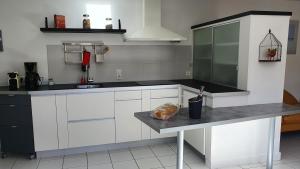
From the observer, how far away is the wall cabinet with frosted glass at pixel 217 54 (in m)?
2.98

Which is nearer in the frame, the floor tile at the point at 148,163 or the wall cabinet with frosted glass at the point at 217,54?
the floor tile at the point at 148,163

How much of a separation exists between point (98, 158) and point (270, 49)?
2.47m

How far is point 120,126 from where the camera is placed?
3303 mm

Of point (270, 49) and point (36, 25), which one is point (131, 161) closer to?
point (270, 49)

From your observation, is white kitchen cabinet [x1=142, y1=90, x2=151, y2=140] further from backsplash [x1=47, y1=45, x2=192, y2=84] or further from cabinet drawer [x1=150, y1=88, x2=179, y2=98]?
backsplash [x1=47, y1=45, x2=192, y2=84]

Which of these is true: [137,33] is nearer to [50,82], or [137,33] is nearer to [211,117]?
[50,82]

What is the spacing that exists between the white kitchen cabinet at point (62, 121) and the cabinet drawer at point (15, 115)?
0.34m

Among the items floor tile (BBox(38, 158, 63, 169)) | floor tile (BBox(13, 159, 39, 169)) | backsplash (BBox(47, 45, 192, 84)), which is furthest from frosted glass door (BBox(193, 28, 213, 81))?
floor tile (BBox(13, 159, 39, 169))

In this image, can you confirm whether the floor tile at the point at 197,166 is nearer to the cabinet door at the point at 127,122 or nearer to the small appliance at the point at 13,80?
the cabinet door at the point at 127,122

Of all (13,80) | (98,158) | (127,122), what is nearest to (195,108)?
(127,122)

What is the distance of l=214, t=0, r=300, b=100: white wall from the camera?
411 centimetres

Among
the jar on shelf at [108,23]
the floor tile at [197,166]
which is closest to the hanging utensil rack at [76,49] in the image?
the jar on shelf at [108,23]

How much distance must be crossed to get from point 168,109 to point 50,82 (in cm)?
226

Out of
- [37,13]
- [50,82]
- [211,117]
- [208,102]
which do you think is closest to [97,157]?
[50,82]
